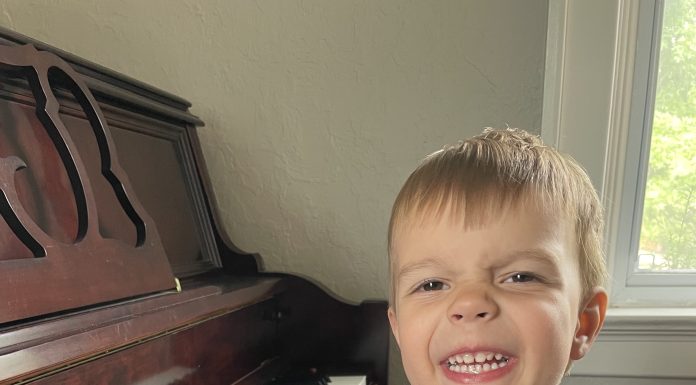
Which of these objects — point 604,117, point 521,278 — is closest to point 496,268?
point 521,278

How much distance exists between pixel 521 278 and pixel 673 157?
0.93m

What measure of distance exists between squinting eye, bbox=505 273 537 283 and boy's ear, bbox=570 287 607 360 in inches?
4.9

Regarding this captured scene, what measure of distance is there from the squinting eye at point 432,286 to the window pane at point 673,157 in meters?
0.90

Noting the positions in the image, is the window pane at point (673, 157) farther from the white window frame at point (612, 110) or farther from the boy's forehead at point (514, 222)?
the boy's forehead at point (514, 222)

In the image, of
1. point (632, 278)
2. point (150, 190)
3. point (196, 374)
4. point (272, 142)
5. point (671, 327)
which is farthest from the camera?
point (272, 142)

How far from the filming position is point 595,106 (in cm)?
144

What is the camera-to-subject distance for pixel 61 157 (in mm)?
839

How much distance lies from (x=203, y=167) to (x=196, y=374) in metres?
0.58

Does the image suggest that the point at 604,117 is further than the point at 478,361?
Yes

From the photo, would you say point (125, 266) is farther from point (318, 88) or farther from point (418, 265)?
point (318, 88)

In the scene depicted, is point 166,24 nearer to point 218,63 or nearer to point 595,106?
point 218,63

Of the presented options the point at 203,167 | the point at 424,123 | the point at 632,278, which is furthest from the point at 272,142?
the point at 632,278

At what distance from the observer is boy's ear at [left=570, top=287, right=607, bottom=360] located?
0.87 metres

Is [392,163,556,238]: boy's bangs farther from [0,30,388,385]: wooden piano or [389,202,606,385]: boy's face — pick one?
[0,30,388,385]: wooden piano
